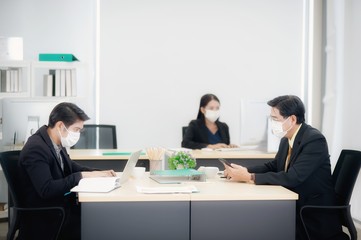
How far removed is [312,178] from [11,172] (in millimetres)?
1750

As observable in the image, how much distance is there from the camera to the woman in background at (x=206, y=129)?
467cm

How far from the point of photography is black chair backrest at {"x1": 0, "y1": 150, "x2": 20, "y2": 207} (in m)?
2.53

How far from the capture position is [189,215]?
224 centimetres

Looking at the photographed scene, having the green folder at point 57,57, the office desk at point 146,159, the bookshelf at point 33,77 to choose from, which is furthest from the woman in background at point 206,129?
the green folder at point 57,57

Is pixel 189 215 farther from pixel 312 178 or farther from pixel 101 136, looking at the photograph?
pixel 101 136

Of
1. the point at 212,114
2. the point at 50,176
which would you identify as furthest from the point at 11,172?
the point at 212,114

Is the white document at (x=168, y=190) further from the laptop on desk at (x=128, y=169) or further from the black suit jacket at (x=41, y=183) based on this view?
the black suit jacket at (x=41, y=183)

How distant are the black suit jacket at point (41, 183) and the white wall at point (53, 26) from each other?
2.93 meters

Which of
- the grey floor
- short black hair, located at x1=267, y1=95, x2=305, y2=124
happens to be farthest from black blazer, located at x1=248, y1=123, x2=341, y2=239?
the grey floor

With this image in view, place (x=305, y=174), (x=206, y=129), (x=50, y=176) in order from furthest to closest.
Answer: (x=206, y=129) → (x=305, y=174) → (x=50, y=176)

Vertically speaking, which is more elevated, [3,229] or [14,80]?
[14,80]

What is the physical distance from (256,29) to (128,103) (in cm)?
188

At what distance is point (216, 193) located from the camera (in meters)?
2.29

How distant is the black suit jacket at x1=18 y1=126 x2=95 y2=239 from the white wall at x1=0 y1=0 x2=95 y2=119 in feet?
9.61
